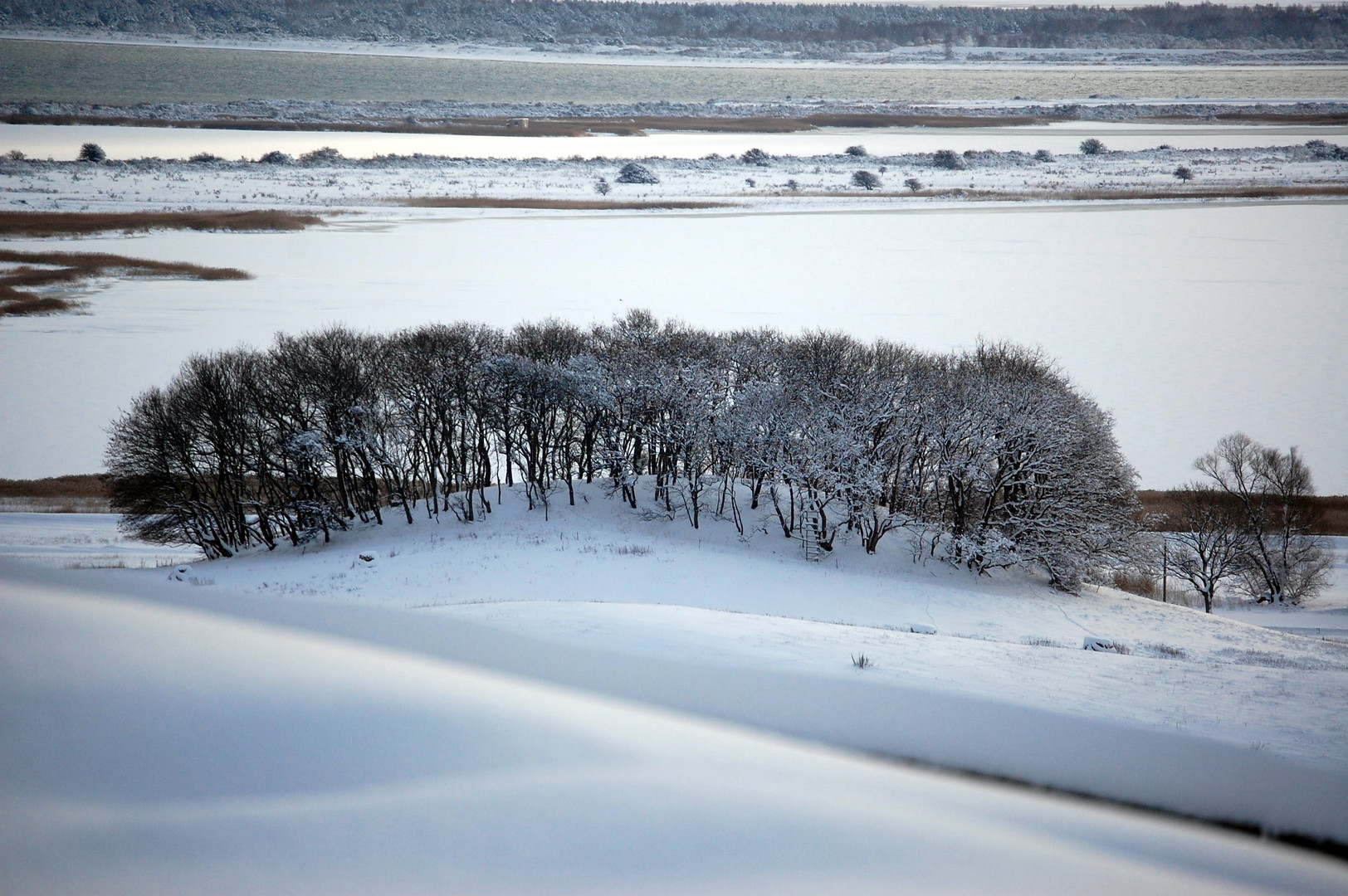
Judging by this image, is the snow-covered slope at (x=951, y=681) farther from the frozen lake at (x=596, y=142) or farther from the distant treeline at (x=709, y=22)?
the frozen lake at (x=596, y=142)

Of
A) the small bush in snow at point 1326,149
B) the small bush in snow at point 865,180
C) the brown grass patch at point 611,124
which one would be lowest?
the small bush in snow at point 1326,149

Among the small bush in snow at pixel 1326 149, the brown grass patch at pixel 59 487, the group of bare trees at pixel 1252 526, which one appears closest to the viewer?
the brown grass patch at pixel 59 487

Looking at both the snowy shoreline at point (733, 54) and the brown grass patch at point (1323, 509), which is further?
the brown grass patch at point (1323, 509)

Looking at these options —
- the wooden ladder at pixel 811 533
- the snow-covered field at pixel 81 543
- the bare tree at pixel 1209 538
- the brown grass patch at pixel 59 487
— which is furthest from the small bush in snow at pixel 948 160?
the brown grass patch at pixel 59 487

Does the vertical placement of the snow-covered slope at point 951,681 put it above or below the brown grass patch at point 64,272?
below

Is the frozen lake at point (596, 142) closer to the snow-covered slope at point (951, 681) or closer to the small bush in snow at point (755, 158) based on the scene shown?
the small bush in snow at point (755, 158)

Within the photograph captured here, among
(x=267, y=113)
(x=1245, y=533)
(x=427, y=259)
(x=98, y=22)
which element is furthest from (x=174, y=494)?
(x=267, y=113)

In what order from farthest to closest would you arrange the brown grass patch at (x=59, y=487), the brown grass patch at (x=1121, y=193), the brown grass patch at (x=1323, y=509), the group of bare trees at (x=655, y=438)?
the brown grass patch at (x=1121, y=193) → the brown grass patch at (x=1323, y=509) → the group of bare trees at (x=655, y=438) → the brown grass patch at (x=59, y=487)

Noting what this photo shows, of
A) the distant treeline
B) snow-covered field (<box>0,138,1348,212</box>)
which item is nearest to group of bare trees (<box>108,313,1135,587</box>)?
the distant treeline
